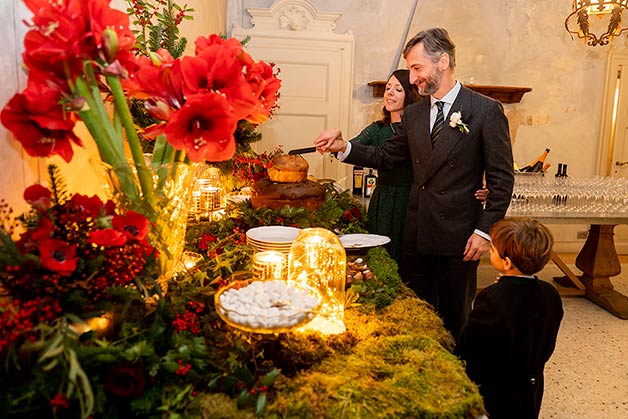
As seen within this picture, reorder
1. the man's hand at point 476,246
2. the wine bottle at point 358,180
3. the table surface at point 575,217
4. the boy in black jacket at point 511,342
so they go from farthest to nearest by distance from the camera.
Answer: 1. the wine bottle at point 358,180
2. the table surface at point 575,217
3. the man's hand at point 476,246
4. the boy in black jacket at point 511,342

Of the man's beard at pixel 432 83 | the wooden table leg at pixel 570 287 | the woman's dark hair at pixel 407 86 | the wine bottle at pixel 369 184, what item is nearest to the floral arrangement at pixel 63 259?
the man's beard at pixel 432 83

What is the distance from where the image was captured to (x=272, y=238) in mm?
1811

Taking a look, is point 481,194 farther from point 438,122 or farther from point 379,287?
point 379,287

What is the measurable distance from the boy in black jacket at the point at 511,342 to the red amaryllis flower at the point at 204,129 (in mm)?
1069

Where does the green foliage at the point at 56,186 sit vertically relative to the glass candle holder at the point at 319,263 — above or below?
above

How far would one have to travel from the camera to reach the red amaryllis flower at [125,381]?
89 cm

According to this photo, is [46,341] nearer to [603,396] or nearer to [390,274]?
[390,274]

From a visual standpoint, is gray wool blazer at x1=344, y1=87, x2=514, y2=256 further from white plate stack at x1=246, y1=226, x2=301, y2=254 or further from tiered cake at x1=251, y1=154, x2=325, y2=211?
white plate stack at x1=246, y1=226, x2=301, y2=254

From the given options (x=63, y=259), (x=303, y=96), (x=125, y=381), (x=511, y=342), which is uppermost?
(x=303, y=96)

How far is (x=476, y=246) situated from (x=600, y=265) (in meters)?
3.02

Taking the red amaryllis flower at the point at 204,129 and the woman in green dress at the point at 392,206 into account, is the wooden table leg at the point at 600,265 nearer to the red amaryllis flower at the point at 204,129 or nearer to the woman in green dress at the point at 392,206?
the woman in green dress at the point at 392,206

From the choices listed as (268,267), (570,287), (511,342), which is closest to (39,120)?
(268,267)

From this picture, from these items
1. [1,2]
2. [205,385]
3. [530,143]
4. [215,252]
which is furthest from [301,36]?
[205,385]

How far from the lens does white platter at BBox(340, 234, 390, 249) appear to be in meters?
1.95
